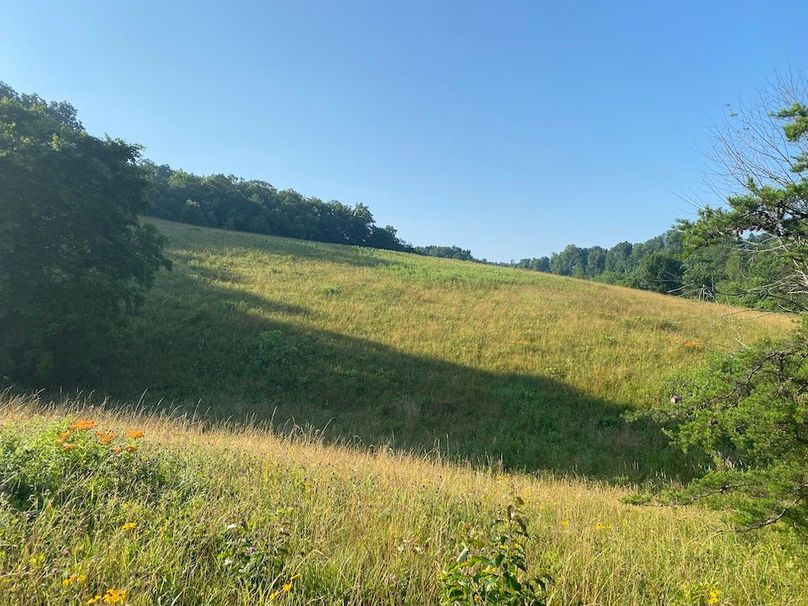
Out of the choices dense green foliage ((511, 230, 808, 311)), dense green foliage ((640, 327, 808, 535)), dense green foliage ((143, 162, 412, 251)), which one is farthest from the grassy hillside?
dense green foliage ((143, 162, 412, 251))

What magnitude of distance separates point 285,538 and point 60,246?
14559mm

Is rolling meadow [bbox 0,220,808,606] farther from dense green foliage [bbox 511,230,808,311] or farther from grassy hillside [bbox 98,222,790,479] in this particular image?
dense green foliage [bbox 511,230,808,311]

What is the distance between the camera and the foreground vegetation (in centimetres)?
282

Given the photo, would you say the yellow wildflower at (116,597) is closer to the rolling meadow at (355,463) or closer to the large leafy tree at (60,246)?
the rolling meadow at (355,463)

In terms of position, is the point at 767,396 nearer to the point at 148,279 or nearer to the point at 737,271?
the point at 737,271

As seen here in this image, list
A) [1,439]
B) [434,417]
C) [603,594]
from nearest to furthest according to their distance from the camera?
[603,594], [1,439], [434,417]

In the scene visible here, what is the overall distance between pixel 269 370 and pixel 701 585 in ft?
45.6

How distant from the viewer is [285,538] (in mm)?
3258

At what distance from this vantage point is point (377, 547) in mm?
3430

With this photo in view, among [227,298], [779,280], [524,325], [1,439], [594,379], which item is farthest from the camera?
[227,298]

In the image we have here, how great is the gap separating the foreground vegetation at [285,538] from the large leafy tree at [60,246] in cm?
887

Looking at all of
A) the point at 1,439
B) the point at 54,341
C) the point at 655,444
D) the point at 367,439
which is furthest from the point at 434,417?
the point at 54,341

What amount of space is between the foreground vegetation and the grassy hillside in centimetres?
392

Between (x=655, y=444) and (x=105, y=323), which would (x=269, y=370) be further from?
(x=655, y=444)
